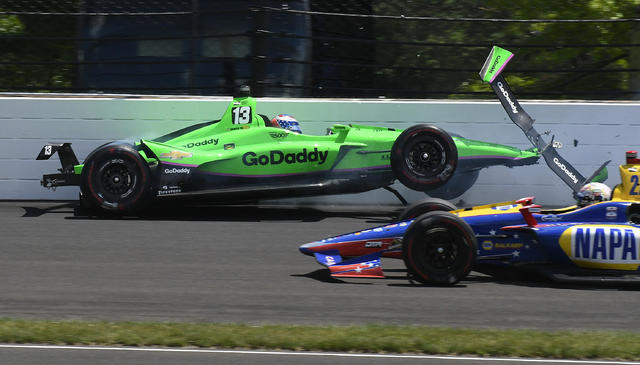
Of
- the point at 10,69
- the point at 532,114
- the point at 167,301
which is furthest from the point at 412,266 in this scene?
the point at 10,69

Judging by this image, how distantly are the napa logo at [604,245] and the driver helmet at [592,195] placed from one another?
1.52ft

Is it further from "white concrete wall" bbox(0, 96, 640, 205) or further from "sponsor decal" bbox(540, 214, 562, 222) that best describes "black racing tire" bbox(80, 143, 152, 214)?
"sponsor decal" bbox(540, 214, 562, 222)

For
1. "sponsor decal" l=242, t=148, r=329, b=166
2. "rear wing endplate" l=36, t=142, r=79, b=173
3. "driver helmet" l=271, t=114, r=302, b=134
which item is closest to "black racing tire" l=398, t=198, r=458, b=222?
"sponsor decal" l=242, t=148, r=329, b=166

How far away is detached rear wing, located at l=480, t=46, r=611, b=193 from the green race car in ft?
3.08

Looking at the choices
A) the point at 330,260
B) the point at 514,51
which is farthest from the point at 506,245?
the point at 514,51

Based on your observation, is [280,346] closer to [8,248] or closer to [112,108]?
[8,248]

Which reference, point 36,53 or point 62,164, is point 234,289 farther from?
point 36,53

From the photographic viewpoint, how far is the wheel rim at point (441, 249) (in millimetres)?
7703

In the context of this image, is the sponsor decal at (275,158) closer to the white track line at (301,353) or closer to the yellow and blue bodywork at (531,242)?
the yellow and blue bodywork at (531,242)

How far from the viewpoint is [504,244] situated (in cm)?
803

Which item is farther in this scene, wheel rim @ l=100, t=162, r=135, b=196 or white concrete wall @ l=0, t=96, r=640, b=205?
white concrete wall @ l=0, t=96, r=640, b=205

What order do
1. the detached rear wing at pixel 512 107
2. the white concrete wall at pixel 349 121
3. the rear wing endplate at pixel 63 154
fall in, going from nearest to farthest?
1. the rear wing endplate at pixel 63 154
2. the detached rear wing at pixel 512 107
3. the white concrete wall at pixel 349 121

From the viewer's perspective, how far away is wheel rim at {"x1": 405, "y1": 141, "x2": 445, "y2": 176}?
11.5 meters

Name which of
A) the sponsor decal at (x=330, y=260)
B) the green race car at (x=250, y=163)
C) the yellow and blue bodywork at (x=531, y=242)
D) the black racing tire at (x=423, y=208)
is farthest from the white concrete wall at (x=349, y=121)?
the sponsor decal at (x=330, y=260)
